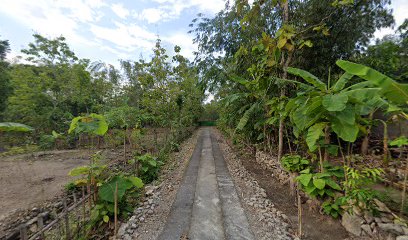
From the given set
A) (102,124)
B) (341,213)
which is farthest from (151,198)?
(341,213)

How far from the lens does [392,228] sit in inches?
90.6

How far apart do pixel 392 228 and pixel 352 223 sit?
51cm

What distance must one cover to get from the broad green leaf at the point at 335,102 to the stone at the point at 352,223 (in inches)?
75.1

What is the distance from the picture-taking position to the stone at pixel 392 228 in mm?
2243

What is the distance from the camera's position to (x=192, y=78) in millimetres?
11992

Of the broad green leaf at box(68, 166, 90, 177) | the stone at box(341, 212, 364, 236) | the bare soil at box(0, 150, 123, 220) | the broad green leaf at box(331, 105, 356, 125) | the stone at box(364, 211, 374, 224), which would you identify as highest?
the broad green leaf at box(331, 105, 356, 125)

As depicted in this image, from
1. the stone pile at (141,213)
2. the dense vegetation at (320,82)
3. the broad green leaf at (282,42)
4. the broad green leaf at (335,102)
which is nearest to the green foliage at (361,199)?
the dense vegetation at (320,82)

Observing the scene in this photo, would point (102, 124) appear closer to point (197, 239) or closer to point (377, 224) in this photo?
point (197, 239)

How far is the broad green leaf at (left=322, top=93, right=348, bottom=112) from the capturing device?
2.31 meters

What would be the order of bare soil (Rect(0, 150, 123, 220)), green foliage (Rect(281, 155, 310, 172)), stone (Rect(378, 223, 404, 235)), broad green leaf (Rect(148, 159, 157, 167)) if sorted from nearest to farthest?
stone (Rect(378, 223, 404, 235)) → green foliage (Rect(281, 155, 310, 172)) → broad green leaf (Rect(148, 159, 157, 167)) → bare soil (Rect(0, 150, 123, 220))

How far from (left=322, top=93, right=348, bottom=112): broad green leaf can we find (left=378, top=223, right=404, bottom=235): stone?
1803mm

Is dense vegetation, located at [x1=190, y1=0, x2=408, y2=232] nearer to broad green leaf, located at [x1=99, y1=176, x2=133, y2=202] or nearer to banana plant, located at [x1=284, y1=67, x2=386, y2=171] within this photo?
banana plant, located at [x1=284, y1=67, x2=386, y2=171]

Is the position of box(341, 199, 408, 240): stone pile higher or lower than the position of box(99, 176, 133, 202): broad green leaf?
lower

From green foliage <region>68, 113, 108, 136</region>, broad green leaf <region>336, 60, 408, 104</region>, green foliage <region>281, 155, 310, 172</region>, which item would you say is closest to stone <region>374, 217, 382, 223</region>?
green foliage <region>281, 155, 310, 172</region>
